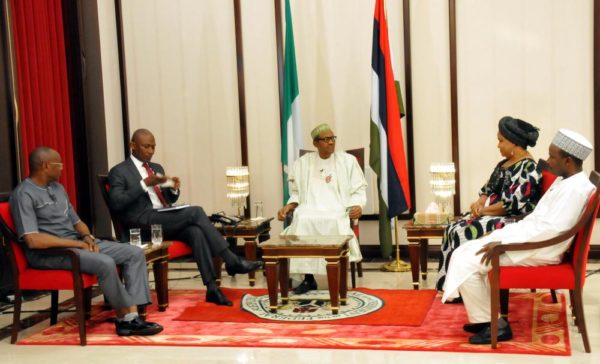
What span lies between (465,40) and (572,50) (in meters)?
0.95

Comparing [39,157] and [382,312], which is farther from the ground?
[39,157]

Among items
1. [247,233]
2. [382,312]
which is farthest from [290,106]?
[382,312]

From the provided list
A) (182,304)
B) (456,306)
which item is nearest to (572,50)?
(456,306)

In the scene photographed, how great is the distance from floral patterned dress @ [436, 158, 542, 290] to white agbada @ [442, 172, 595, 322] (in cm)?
83

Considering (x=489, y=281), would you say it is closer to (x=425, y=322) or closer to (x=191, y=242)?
(x=425, y=322)

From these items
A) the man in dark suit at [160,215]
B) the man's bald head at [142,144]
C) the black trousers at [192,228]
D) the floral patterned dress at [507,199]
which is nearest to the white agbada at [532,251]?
the floral patterned dress at [507,199]

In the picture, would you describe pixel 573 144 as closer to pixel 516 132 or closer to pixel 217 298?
pixel 516 132

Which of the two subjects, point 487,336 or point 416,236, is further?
point 416,236

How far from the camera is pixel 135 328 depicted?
4789mm

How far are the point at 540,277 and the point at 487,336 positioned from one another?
0.45 metres

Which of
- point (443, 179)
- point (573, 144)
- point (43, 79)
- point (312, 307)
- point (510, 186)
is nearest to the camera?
point (573, 144)

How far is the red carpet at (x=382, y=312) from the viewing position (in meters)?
4.93

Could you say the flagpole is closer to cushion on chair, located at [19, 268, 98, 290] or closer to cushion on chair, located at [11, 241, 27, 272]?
cushion on chair, located at [19, 268, 98, 290]

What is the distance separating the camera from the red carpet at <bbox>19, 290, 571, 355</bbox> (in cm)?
431
